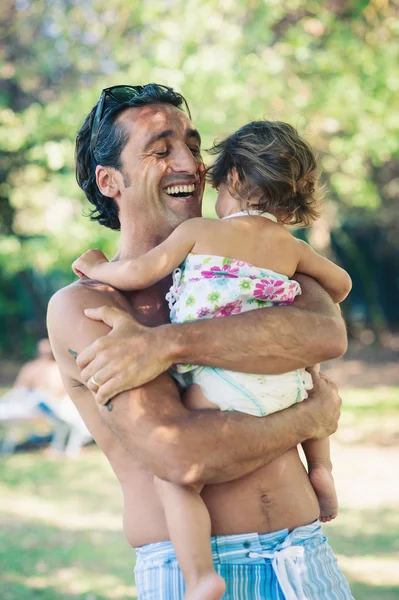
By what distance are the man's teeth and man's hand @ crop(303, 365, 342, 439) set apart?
721mm

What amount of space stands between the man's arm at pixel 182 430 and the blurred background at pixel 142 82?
3.79 metres

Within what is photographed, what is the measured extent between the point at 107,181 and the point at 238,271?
64cm

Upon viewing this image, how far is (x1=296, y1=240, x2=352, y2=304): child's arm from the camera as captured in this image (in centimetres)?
267

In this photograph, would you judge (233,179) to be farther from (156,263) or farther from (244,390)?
(244,390)

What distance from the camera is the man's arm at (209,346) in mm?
2230

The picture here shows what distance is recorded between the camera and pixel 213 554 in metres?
2.29

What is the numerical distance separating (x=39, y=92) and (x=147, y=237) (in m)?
12.6

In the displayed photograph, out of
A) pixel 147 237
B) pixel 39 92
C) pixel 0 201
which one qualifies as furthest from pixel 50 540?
pixel 0 201

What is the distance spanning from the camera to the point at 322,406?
251cm

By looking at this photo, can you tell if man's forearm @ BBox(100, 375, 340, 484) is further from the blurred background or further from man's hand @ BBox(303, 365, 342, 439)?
the blurred background

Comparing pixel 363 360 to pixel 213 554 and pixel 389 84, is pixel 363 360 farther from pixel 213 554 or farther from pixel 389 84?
pixel 213 554

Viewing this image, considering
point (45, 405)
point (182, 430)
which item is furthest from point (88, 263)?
point (45, 405)

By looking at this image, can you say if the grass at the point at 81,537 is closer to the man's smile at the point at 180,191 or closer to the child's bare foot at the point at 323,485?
the child's bare foot at the point at 323,485

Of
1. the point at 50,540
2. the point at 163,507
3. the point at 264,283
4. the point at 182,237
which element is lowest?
the point at 50,540
